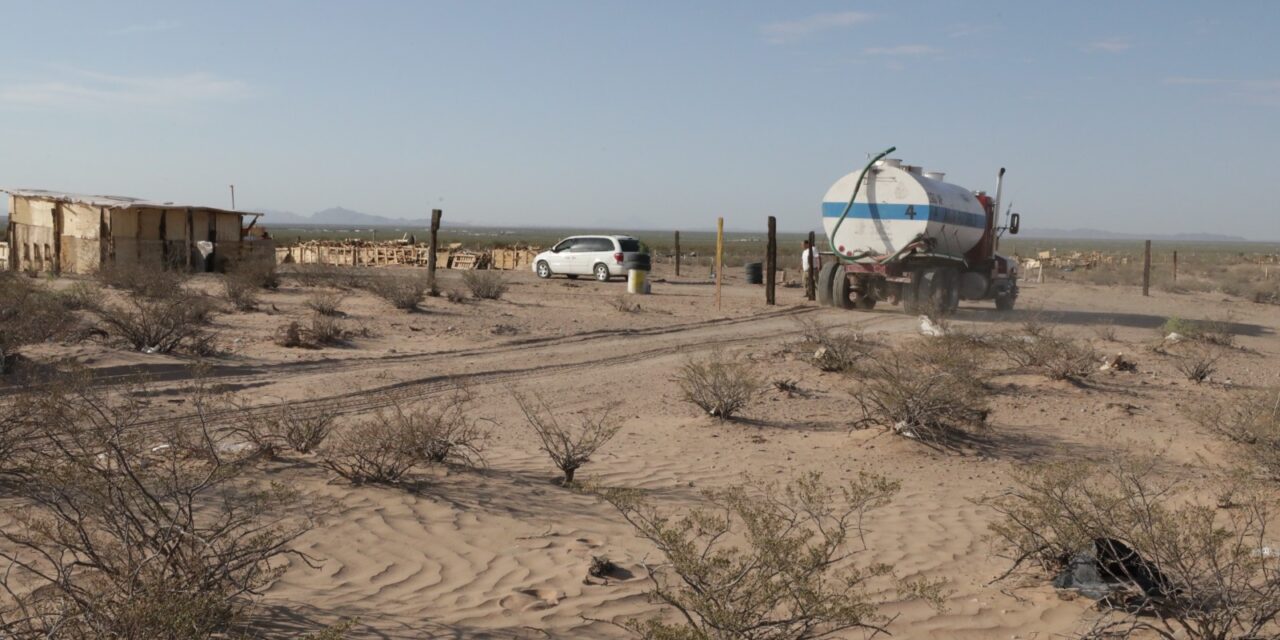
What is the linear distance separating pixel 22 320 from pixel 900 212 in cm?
1547

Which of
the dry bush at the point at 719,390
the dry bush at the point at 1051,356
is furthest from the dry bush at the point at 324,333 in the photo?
the dry bush at the point at 1051,356

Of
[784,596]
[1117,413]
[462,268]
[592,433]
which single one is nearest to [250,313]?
[592,433]

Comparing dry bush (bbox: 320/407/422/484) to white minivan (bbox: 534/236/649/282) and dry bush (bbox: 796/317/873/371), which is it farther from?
white minivan (bbox: 534/236/649/282)

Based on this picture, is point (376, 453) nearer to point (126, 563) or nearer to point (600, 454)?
point (600, 454)

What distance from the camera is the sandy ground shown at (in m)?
5.79

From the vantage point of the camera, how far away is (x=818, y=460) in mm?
9555

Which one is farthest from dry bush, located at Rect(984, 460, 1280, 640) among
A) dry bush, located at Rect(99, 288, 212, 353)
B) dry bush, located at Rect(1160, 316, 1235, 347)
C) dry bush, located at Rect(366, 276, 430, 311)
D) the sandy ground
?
dry bush, located at Rect(366, 276, 430, 311)

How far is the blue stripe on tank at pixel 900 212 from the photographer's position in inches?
816

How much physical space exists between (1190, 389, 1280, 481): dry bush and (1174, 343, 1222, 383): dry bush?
7.73 ft

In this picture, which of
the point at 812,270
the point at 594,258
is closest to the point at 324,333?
the point at 812,270

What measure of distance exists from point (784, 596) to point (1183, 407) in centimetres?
886

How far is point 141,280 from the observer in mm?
20344

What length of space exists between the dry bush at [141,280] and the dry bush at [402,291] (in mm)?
3842

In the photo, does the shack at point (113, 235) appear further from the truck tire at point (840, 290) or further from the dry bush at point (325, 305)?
the truck tire at point (840, 290)
